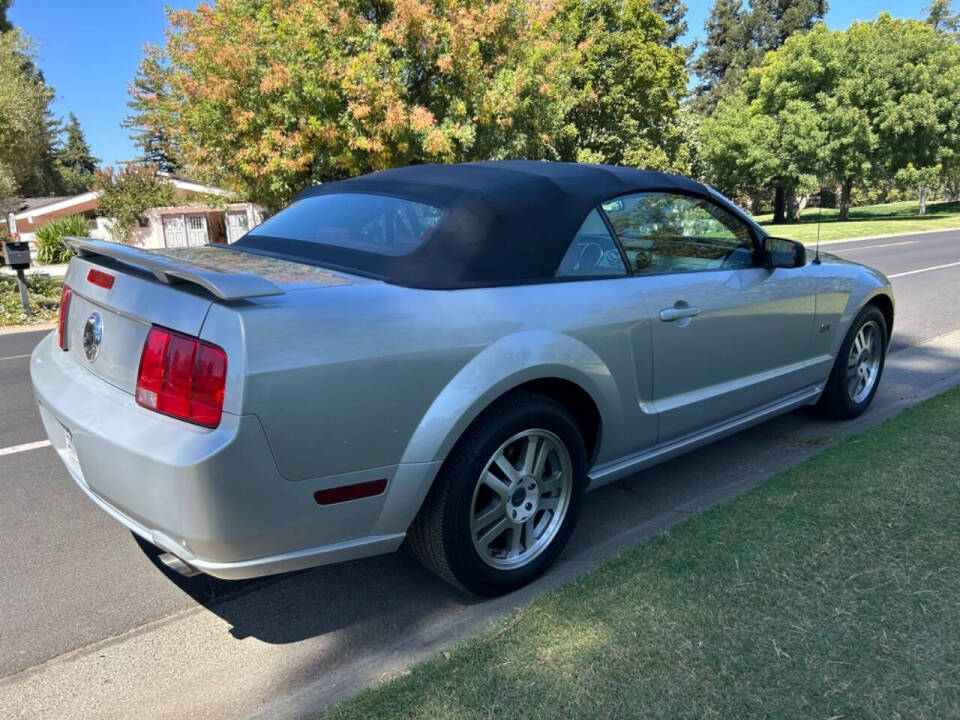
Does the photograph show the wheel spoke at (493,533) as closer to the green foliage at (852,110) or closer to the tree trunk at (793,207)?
the green foliage at (852,110)

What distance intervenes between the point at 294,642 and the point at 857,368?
403cm

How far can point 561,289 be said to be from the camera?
3.03 meters

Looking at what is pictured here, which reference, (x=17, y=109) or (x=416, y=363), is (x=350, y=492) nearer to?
(x=416, y=363)

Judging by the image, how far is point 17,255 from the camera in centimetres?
1170

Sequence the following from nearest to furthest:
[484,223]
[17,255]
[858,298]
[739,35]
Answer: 1. [484,223]
2. [858,298]
3. [17,255]
4. [739,35]

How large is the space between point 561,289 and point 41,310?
1268 cm

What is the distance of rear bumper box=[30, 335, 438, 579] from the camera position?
2.19 metres

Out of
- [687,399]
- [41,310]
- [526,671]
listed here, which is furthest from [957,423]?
[41,310]

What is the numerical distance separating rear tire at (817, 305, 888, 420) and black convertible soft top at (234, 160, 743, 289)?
79.0 inches

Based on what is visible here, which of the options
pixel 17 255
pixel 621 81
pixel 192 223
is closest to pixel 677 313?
pixel 17 255

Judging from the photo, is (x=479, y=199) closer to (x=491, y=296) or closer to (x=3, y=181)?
(x=491, y=296)

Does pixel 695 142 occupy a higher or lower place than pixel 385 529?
higher

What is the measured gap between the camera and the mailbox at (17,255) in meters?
11.6

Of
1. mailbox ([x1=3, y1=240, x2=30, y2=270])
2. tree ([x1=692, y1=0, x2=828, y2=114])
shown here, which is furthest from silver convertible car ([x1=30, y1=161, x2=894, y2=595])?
tree ([x1=692, y1=0, x2=828, y2=114])
